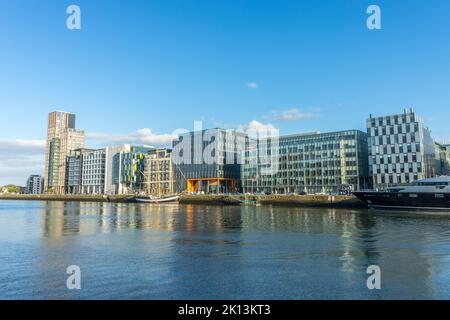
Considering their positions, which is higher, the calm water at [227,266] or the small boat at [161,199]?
the small boat at [161,199]

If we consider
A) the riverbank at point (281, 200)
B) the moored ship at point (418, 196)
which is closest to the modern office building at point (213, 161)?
the riverbank at point (281, 200)

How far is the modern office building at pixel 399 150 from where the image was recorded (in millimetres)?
135125

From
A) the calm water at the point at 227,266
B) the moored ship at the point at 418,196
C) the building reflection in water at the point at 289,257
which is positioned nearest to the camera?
the calm water at the point at 227,266

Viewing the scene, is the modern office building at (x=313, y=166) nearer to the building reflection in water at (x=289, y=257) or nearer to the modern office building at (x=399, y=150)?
the modern office building at (x=399, y=150)

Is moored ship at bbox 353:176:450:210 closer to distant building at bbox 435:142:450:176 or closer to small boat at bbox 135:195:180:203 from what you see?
distant building at bbox 435:142:450:176

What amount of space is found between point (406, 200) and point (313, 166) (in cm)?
6858

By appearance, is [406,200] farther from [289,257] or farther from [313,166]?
[289,257]

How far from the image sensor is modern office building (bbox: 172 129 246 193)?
189 meters

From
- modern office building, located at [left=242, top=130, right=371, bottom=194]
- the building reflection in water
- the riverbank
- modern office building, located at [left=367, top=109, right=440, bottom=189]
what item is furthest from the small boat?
the building reflection in water

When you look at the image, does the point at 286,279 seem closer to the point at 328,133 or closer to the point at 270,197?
the point at 270,197

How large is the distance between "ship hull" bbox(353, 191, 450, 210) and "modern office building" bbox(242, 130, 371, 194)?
133 ft

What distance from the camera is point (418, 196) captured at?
92.9 meters
